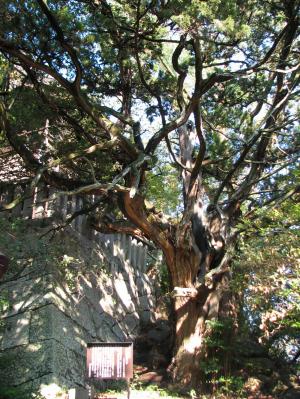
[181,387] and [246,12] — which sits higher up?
[246,12]

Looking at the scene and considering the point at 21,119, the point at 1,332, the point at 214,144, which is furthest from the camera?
the point at 214,144

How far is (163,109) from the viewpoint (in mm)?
10633

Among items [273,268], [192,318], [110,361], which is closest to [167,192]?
[192,318]

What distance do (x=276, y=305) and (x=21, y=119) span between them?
19.8 ft

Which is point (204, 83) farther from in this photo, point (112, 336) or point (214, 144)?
point (112, 336)

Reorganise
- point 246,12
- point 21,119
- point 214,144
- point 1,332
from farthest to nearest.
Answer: point 214,144 < point 21,119 < point 246,12 < point 1,332

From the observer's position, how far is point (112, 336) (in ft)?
33.0

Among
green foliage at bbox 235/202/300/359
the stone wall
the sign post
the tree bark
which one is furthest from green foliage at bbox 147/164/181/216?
the sign post

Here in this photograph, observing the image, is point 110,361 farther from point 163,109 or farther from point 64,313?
point 163,109

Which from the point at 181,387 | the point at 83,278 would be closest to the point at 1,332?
the point at 83,278

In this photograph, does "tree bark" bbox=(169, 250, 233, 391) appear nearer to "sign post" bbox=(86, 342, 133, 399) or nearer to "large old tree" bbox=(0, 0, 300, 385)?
"large old tree" bbox=(0, 0, 300, 385)

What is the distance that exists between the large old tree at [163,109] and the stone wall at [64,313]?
97 cm

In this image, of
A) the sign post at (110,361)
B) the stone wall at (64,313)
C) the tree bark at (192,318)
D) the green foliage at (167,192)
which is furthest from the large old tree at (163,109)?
the green foliage at (167,192)

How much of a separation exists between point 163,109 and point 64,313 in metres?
4.85
